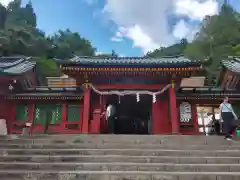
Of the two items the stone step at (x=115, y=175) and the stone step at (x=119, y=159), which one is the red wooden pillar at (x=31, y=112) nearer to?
the stone step at (x=119, y=159)

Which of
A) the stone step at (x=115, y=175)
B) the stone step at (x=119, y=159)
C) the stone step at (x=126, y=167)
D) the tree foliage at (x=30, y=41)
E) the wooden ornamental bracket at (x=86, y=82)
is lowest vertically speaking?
the stone step at (x=115, y=175)

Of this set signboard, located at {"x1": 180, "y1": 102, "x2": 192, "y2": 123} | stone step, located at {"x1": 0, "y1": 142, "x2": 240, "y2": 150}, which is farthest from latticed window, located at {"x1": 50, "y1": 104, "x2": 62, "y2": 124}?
signboard, located at {"x1": 180, "y1": 102, "x2": 192, "y2": 123}

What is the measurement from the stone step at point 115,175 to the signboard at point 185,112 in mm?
8349

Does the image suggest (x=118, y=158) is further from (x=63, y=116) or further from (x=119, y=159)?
(x=63, y=116)

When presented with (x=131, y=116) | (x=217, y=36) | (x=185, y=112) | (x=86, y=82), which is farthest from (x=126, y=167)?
(x=217, y=36)

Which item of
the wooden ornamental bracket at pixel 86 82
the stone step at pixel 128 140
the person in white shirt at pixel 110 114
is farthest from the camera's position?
the wooden ornamental bracket at pixel 86 82

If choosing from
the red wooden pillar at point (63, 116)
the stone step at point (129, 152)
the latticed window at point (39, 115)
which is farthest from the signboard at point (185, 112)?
the latticed window at point (39, 115)

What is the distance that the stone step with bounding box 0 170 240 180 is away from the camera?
6.71 m

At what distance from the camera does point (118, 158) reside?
799 cm

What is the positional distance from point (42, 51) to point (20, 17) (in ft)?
38.3

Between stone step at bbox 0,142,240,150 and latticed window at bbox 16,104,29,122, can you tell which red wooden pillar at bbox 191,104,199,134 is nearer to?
stone step at bbox 0,142,240,150

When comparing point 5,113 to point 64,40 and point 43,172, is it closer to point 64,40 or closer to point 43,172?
point 43,172

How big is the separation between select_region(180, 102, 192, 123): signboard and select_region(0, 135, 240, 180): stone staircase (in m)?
5.37

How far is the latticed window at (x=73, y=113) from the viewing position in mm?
15781
